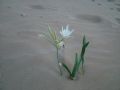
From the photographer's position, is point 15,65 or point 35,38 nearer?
point 15,65

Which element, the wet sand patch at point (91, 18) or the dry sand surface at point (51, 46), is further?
the wet sand patch at point (91, 18)

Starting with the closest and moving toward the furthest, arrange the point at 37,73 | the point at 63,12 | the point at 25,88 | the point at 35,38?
the point at 25,88 < the point at 37,73 < the point at 35,38 < the point at 63,12

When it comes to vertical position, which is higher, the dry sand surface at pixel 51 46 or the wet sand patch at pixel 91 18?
the dry sand surface at pixel 51 46

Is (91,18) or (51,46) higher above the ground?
(51,46)

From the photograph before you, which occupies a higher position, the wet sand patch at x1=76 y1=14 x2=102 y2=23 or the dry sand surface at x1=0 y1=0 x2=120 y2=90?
the dry sand surface at x1=0 y1=0 x2=120 y2=90

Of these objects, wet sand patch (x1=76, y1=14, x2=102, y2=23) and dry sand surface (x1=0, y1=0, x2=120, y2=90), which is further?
wet sand patch (x1=76, y1=14, x2=102, y2=23)

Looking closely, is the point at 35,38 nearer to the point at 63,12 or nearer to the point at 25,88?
the point at 25,88

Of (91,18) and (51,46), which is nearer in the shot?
(51,46)

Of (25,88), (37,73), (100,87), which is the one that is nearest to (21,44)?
(37,73)
